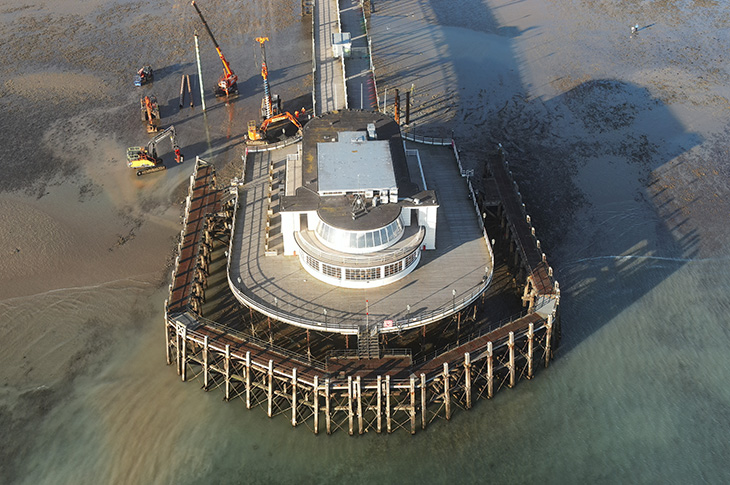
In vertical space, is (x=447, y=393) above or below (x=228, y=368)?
below

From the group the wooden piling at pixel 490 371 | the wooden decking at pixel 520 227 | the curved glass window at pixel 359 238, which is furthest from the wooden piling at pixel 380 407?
the wooden decking at pixel 520 227

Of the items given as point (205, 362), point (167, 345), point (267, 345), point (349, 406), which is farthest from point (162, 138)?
point (349, 406)

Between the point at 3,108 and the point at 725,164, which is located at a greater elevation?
the point at 3,108

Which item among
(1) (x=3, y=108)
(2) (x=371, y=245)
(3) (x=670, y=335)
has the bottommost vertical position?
(3) (x=670, y=335)

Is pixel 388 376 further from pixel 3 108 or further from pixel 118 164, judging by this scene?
pixel 3 108

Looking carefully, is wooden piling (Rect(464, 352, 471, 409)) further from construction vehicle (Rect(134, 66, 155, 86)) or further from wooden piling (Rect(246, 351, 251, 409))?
construction vehicle (Rect(134, 66, 155, 86))

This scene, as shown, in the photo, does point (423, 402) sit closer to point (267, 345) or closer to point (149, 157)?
point (267, 345)

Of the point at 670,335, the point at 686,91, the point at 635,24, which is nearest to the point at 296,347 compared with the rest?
the point at 670,335
